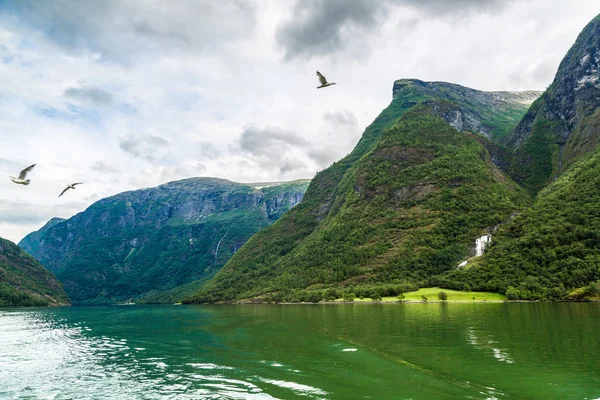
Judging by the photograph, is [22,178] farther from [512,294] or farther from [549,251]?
[549,251]

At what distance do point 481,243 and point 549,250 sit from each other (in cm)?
3987

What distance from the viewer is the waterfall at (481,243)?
560ft

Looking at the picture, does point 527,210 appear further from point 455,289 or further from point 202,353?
point 202,353

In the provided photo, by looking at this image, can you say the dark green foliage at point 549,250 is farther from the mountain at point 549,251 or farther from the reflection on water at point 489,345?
the reflection on water at point 489,345

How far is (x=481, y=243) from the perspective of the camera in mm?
174500

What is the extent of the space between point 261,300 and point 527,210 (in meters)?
128

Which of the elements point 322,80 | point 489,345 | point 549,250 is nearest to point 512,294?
point 549,250

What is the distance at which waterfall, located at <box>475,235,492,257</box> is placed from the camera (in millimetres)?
A: 170750

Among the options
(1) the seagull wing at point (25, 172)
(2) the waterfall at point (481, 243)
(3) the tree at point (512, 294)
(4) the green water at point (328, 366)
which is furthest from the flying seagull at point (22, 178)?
(2) the waterfall at point (481, 243)

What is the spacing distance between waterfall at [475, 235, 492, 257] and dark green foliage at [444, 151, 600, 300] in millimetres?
7168

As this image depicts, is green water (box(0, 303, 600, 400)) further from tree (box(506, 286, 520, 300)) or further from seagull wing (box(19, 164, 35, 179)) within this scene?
tree (box(506, 286, 520, 300))

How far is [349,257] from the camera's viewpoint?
194625mm

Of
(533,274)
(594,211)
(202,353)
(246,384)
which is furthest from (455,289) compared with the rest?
(246,384)

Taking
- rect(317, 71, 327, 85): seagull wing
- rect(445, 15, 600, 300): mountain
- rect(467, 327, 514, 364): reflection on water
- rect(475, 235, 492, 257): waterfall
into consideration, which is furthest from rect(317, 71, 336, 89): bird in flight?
rect(475, 235, 492, 257): waterfall
